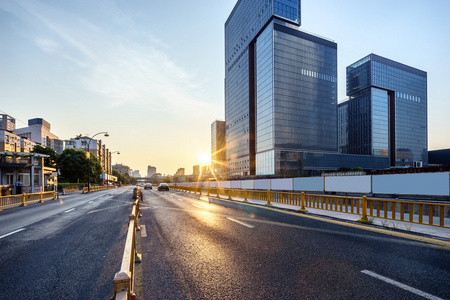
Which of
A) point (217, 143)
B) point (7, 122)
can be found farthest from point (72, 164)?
point (217, 143)

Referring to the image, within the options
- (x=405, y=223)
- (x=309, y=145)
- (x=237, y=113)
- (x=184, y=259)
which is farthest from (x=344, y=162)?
(x=184, y=259)

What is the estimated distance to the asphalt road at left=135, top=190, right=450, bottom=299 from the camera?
372 centimetres

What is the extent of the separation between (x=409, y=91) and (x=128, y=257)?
175 meters

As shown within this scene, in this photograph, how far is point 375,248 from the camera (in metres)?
6.14

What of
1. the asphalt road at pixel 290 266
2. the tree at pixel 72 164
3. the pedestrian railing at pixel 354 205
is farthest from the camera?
the tree at pixel 72 164

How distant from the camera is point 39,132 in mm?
123750

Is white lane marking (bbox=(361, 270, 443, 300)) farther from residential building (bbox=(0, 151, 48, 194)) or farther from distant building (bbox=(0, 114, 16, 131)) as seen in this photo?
distant building (bbox=(0, 114, 16, 131))

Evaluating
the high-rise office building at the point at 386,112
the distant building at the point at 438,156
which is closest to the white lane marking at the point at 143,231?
the high-rise office building at the point at 386,112

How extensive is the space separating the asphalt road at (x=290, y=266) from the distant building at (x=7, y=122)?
17368cm

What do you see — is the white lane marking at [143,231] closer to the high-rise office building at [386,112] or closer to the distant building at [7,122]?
the high-rise office building at [386,112]

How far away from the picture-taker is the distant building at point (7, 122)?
133 metres

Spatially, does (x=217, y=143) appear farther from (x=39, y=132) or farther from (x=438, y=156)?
(x=438, y=156)

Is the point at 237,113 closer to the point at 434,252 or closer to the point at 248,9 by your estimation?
the point at 248,9

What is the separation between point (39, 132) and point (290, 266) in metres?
154
